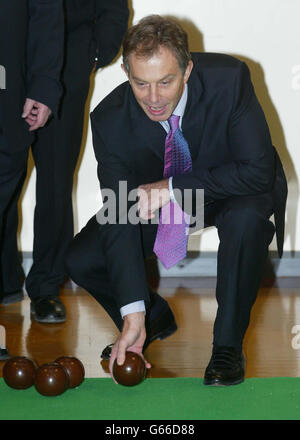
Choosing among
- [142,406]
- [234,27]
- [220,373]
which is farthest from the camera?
[234,27]

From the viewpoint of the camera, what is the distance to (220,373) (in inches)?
83.6

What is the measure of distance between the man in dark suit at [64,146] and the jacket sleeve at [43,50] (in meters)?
0.23

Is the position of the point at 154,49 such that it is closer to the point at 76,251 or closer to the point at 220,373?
the point at 76,251

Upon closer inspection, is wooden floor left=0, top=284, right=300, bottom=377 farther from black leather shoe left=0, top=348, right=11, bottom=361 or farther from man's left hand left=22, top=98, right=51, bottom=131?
man's left hand left=22, top=98, right=51, bottom=131

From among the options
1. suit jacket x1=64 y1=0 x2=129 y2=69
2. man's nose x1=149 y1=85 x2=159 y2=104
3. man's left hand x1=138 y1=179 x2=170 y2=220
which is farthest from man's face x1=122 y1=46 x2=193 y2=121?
suit jacket x1=64 y1=0 x2=129 y2=69

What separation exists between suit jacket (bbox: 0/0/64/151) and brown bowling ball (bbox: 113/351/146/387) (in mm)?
788

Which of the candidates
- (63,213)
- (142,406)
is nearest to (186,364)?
(142,406)

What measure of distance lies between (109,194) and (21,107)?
1.50 feet

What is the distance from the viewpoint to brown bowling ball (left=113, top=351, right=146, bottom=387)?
2.05 metres

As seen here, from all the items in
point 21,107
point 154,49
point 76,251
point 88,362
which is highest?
point 154,49

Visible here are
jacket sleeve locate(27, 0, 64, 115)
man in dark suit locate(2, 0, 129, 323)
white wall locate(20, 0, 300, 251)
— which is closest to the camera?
jacket sleeve locate(27, 0, 64, 115)

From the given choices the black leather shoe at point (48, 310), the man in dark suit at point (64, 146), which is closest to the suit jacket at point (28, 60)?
the man in dark suit at point (64, 146)

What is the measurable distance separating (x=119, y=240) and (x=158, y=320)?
1.48ft

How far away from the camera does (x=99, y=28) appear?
2832 mm
